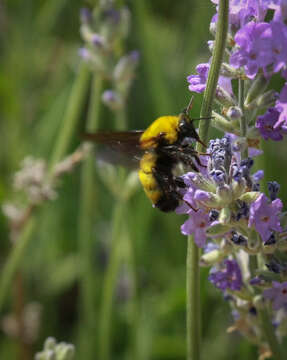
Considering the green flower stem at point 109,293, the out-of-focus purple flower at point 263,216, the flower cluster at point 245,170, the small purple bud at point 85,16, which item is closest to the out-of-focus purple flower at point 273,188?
the flower cluster at point 245,170

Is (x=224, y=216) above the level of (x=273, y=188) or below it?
below

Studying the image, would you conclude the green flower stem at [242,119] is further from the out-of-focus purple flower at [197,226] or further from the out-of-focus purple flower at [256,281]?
the out-of-focus purple flower at [256,281]

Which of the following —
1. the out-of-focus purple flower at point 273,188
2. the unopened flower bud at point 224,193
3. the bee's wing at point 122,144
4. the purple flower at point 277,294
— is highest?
the bee's wing at point 122,144

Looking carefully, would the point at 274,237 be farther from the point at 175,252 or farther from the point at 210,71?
the point at 175,252

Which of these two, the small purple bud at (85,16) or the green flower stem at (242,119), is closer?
the green flower stem at (242,119)

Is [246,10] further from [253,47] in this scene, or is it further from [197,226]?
[197,226]

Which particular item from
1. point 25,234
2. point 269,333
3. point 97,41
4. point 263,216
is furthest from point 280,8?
point 25,234
